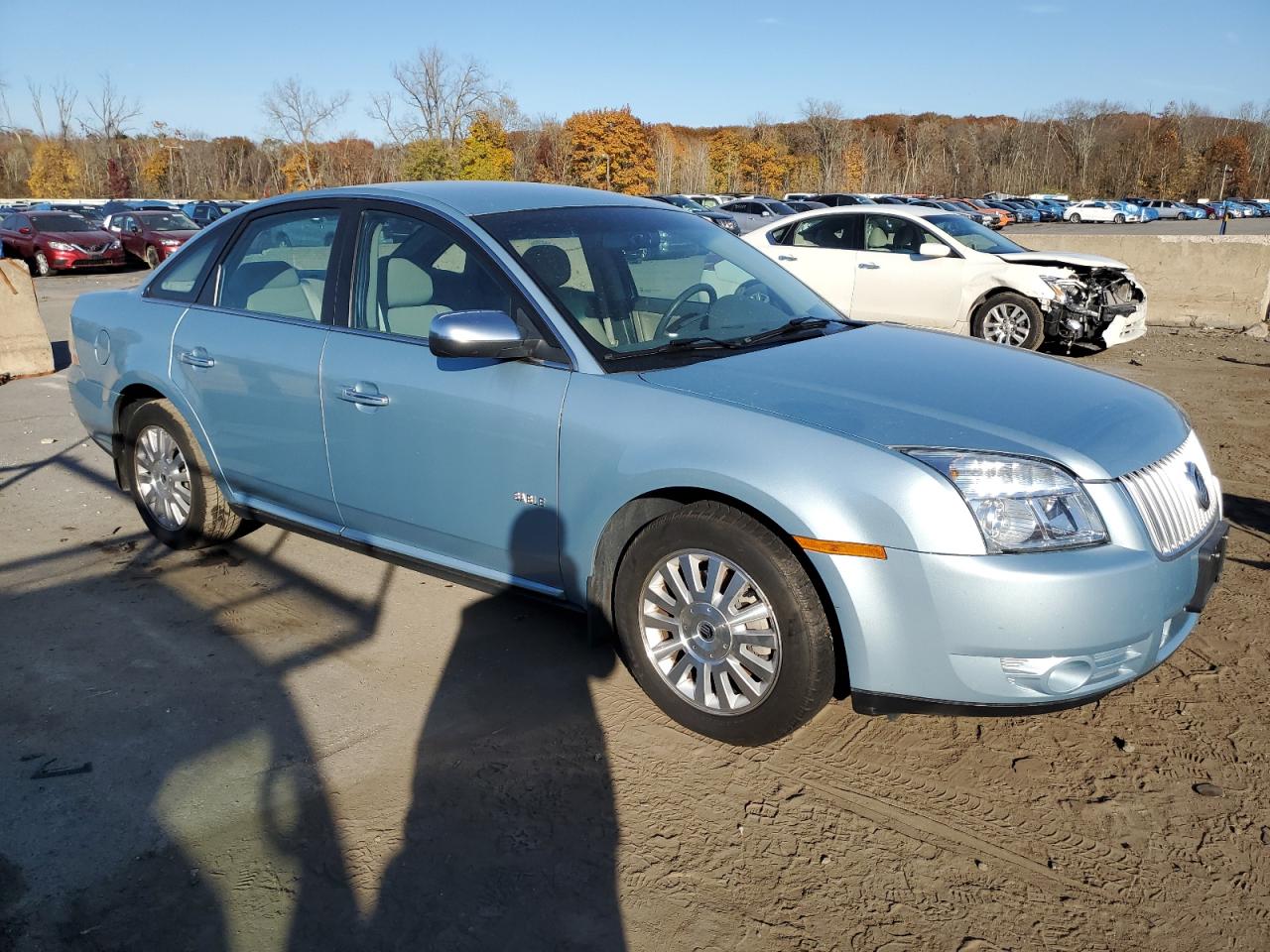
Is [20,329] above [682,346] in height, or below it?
below

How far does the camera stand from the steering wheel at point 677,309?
3658 millimetres

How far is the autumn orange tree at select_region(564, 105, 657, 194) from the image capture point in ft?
285

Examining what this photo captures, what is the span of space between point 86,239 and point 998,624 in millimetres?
26978

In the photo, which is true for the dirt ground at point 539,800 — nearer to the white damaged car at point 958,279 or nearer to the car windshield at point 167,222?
the white damaged car at point 958,279

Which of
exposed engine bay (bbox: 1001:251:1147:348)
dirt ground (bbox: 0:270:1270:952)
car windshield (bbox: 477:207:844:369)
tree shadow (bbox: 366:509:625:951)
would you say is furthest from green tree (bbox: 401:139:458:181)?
tree shadow (bbox: 366:509:625:951)

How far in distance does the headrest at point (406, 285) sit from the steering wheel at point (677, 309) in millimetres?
943

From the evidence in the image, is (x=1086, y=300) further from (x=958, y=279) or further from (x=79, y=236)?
(x=79, y=236)

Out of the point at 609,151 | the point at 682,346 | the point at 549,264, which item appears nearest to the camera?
the point at 682,346

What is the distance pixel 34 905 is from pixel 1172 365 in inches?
427

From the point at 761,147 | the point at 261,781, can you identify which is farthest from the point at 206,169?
the point at 261,781

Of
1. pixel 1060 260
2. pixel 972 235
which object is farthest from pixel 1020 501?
pixel 972 235

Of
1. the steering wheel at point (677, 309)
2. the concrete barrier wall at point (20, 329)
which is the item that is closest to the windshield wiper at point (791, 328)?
the steering wheel at point (677, 309)

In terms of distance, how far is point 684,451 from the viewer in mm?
3080

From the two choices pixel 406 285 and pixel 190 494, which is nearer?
pixel 406 285
